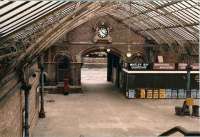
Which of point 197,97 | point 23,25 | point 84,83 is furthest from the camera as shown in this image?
point 84,83

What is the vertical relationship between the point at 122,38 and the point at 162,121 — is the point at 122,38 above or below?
above

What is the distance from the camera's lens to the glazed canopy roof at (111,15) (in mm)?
8533

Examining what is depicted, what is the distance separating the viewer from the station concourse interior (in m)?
18.4

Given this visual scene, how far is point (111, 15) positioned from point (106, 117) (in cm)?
1245

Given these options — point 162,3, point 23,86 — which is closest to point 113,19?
point 162,3

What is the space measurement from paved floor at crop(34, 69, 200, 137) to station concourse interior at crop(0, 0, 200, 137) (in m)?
0.05

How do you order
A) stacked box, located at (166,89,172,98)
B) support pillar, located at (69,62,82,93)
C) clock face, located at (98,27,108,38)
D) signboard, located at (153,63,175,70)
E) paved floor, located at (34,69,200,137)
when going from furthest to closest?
clock face, located at (98,27,108,38), support pillar, located at (69,62,82,93), signboard, located at (153,63,175,70), stacked box, located at (166,89,172,98), paved floor, located at (34,69,200,137)

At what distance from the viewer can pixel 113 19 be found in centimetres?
3278

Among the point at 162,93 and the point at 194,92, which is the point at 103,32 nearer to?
the point at 162,93

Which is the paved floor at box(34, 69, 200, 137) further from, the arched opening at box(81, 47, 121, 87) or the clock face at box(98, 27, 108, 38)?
the clock face at box(98, 27, 108, 38)

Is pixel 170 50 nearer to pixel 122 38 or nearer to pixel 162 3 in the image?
pixel 122 38

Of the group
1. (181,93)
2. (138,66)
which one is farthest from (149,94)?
(181,93)

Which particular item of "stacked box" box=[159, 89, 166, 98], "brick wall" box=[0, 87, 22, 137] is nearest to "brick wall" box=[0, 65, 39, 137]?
"brick wall" box=[0, 87, 22, 137]

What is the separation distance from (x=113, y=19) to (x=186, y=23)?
10.1m
